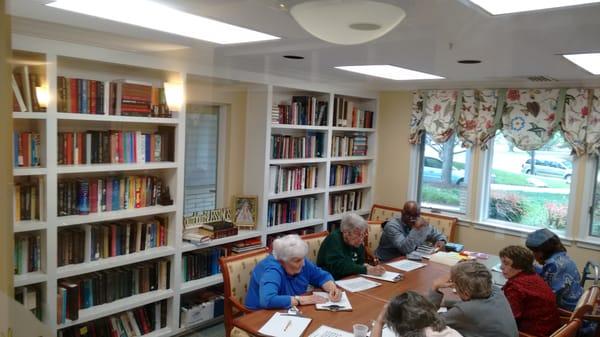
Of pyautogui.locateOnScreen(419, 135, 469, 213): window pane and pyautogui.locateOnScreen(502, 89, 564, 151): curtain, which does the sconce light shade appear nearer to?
pyautogui.locateOnScreen(502, 89, 564, 151): curtain

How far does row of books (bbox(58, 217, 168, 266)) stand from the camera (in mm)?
2551

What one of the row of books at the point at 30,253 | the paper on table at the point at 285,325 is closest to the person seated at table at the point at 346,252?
the paper on table at the point at 285,325

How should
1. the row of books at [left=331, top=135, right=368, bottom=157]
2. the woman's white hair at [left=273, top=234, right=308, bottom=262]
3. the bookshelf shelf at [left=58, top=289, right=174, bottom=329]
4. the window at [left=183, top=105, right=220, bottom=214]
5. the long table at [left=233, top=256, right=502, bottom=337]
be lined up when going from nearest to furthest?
the long table at [left=233, top=256, right=502, bottom=337] → the woman's white hair at [left=273, top=234, right=308, bottom=262] → the bookshelf shelf at [left=58, top=289, right=174, bottom=329] → the window at [left=183, top=105, right=220, bottom=214] → the row of books at [left=331, top=135, right=368, bottom=157]

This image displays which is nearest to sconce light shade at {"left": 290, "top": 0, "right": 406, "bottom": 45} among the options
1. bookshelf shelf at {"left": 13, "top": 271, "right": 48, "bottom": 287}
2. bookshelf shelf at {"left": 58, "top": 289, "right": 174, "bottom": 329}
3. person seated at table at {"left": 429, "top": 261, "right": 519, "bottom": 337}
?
person seated at table at {"left": 429, "top": 261, "right": 519, "bottom": 337}

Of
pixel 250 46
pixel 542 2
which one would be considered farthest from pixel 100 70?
pixel 542 2

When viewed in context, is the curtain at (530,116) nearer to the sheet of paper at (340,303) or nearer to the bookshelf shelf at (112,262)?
the sheet of paper at (340,303)

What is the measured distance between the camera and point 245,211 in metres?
3.67

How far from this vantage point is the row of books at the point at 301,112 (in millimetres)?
3763

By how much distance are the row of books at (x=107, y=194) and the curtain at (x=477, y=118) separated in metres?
2.74

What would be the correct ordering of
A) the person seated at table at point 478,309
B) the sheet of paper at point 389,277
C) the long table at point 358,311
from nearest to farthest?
the person seated at table at point 478,309
the long table at point 358,311
the sheet of paper at point 389,277

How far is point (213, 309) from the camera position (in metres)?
3.38

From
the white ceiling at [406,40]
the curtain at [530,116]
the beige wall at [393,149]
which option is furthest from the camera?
the beige wall at [393,149]

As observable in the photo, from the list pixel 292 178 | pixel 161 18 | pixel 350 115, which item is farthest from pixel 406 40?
pixel 350 115

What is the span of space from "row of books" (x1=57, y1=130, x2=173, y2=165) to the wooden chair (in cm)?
87
